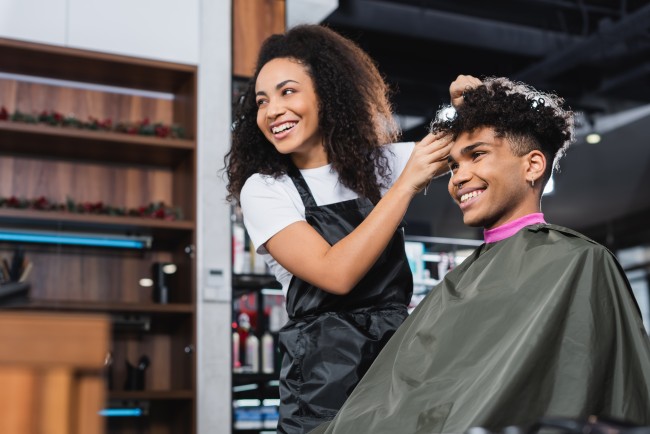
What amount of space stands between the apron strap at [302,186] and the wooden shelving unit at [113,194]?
2.49m

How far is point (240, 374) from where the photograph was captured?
4688 millimetres

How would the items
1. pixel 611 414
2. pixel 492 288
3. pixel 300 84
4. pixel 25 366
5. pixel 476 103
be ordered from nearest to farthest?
pixel 25 366, pixel 611 414, pixel 492 288, pixel 476 103, pixel 300 84

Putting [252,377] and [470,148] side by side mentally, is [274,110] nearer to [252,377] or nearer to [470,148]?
[470,148]

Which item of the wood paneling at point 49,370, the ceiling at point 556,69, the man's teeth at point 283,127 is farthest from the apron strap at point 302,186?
the ceiling at point 556,69

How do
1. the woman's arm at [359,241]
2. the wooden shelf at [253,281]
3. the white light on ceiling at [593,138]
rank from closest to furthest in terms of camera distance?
1. the woman's arm at [359,241]
2. the wooden shelf at [253,281]
3. the white light on ceiling at [593,138]

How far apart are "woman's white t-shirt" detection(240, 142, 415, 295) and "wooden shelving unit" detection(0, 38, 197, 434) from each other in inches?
99.0

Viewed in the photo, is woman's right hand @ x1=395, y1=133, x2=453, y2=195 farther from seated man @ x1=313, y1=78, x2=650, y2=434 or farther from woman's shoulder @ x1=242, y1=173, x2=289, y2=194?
woman's shoulder @ x1=242, y1=173, x2=289, y2=194

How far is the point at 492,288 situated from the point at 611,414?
1.18ft

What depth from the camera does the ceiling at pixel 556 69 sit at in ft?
21.7

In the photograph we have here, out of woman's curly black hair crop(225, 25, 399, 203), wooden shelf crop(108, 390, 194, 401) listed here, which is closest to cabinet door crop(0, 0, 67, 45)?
wooden shelf crop(108, 390, 194, 401)

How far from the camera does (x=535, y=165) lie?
204 centimetres

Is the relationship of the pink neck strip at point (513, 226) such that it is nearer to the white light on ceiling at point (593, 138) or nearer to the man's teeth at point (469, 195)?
the man's teeth at point (469, 195)

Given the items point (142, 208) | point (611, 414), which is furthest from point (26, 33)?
point (611, 414)

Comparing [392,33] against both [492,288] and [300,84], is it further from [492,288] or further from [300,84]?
[492,288]
